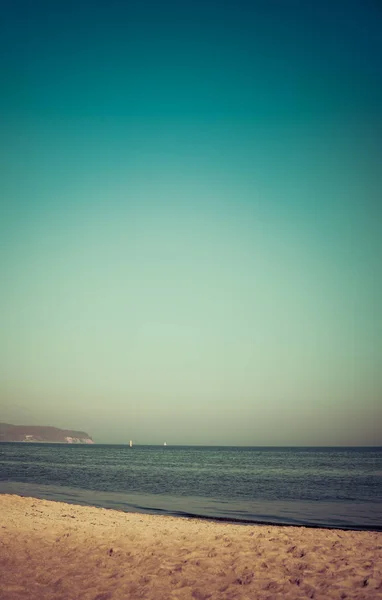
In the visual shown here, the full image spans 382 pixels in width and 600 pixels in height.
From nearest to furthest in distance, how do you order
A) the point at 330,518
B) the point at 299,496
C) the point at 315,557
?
the point at 315,557, the point at 330,518, the point at 299,496

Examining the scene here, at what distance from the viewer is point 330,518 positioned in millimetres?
19922

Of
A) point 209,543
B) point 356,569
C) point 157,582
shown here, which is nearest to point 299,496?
point 209,543

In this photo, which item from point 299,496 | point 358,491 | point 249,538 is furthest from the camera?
point 358,491

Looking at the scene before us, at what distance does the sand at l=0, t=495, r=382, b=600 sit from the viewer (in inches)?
322

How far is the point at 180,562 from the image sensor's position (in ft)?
33.0

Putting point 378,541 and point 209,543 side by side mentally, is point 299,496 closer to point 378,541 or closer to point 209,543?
point 378,541

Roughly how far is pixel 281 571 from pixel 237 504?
15.3 m

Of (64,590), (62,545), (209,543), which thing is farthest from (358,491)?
(64,590)

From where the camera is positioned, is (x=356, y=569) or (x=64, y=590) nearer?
(x=64, y=590)

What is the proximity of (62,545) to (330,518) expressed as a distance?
1348 cm

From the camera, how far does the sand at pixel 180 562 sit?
8.18 meters

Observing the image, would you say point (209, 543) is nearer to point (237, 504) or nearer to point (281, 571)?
point (281, 571)

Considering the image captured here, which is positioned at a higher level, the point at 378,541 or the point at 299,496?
the point at 378,541

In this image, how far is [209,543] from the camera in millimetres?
11953
